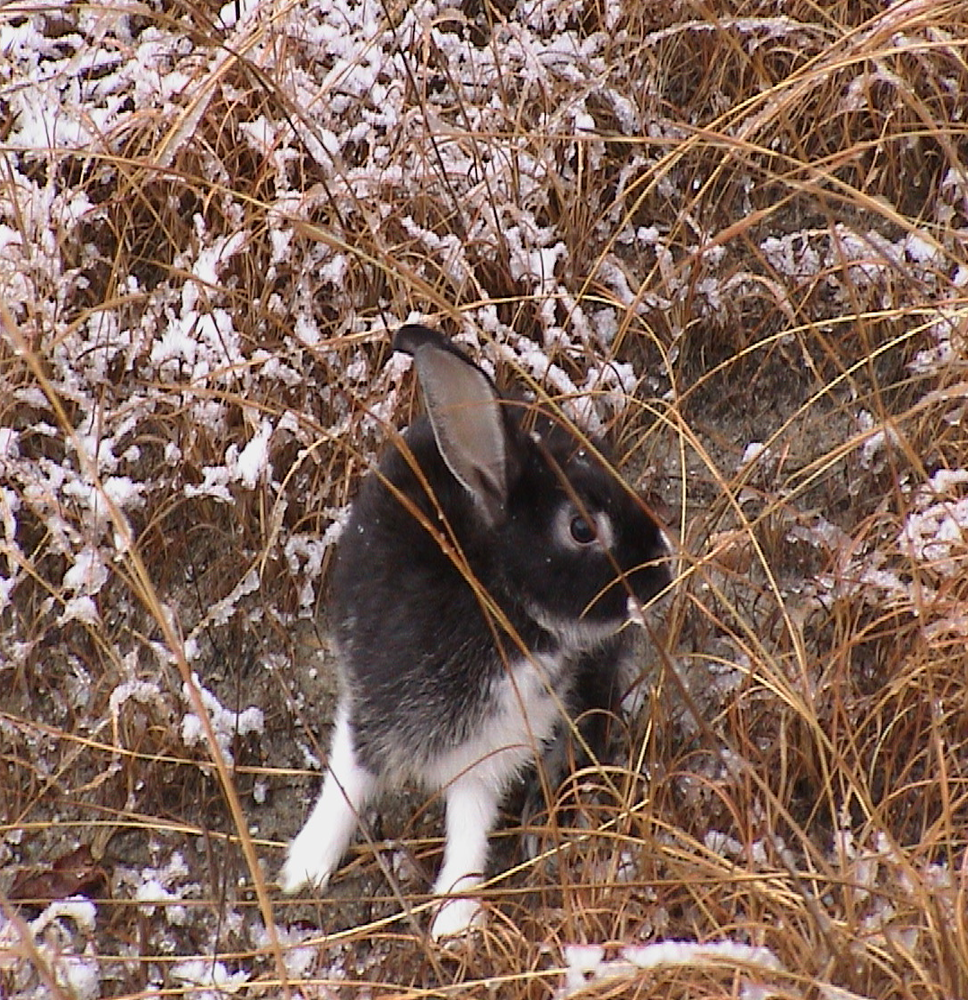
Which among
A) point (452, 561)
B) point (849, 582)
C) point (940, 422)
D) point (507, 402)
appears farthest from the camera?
point (940, 422)

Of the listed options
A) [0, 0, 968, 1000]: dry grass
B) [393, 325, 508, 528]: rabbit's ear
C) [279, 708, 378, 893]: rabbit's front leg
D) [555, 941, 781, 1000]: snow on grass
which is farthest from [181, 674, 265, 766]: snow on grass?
[555, 941, 781, 1000]: snow on grass

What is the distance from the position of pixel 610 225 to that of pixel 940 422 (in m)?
0.97

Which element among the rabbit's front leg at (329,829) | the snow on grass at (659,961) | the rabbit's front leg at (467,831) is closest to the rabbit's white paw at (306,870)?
A: the rabbit's front leg at (329,829)

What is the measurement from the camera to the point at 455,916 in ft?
10.2

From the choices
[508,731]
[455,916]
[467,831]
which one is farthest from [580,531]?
[455,916]

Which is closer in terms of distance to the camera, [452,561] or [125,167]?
[452,561]

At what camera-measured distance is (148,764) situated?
11.0 ft

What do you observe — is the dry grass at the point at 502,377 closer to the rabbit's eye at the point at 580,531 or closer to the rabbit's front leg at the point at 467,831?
the rabbit's front leg at the point at 467,831

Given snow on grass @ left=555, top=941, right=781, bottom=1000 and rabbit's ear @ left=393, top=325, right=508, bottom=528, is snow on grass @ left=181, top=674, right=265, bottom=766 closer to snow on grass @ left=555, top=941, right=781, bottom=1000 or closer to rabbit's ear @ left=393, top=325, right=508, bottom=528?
rabbit's ear @ left=393, top=325, right=508, bottom=528

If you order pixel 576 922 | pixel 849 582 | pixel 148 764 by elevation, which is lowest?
pixel 148 764

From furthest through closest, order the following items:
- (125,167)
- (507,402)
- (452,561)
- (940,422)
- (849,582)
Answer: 1. (125,167)
2. (940,422)
3. (849,582)
4. (452,561)
5. (507,402)

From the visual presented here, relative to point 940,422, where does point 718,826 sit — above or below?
below

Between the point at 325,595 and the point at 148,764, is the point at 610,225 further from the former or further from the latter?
the point at 148,764

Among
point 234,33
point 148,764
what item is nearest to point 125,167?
point 234,33
